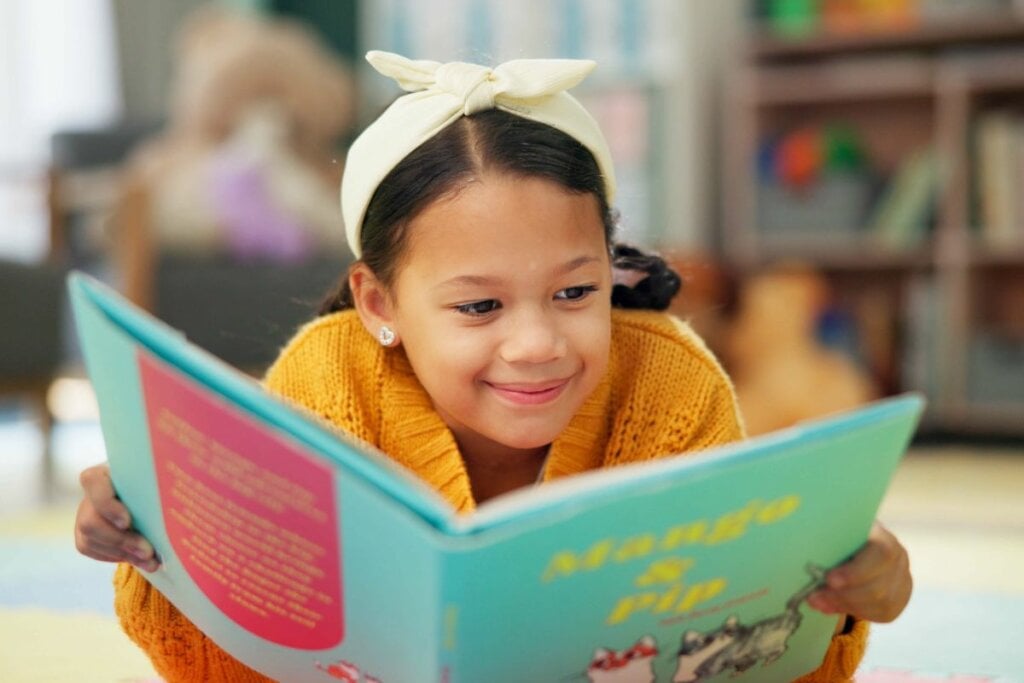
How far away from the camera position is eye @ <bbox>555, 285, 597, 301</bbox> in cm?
82

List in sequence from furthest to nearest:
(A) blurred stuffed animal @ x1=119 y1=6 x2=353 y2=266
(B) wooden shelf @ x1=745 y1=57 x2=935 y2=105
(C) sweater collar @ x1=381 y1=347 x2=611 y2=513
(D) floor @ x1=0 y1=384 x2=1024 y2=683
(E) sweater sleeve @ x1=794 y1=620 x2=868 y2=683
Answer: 1. (B) wooden shelf @ x1=745 y1=57 x2=935 y2=105
2. (A) blurred stuffed animal @ x1=119 y1=6 x2=353 y2=266
3. (D) floor @ x1=0 y1=384 x2=1024 y2=683
4. (C) sweater collar @ x1=381 y1=347 x2=611 y2=513
5. (E) sweater sleeve @ x1=794 y1=620 x2=868 y2=683

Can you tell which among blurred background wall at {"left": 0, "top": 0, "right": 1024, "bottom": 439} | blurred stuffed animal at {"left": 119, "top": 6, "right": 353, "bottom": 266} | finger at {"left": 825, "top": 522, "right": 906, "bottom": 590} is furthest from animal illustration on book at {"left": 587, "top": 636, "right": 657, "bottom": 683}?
blurred stuffed animal at {"left": 119, "top": 6, "right": 353, "bottom": 266}

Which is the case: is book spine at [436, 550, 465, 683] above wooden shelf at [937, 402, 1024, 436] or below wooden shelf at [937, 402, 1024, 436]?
above

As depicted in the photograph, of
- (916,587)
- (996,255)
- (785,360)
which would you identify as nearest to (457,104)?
(916,587)

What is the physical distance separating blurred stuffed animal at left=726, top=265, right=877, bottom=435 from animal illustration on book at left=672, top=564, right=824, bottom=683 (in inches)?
76.0

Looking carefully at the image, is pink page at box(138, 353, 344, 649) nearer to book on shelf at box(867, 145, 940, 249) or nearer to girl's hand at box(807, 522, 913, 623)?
girl's hand at box(807, 522, 913, 623)

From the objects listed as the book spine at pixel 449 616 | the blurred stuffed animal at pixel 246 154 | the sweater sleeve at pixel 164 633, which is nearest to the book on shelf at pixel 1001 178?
the blurred stuffed animal at pixel 246 154

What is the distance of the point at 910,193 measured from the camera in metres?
2.79

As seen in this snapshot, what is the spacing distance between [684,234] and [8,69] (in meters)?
2.02

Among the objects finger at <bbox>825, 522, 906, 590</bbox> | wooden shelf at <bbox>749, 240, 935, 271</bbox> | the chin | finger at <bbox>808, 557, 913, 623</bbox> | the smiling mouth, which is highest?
the smiling mouth

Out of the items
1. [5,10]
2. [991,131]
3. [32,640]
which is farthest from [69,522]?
[5,10]

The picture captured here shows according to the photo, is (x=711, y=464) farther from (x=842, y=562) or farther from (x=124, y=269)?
(x=124, y=269)

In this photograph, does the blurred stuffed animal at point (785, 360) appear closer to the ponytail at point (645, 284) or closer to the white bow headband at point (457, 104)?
the ponytail at point (645, 284)

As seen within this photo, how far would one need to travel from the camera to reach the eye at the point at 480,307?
810 millimetres
